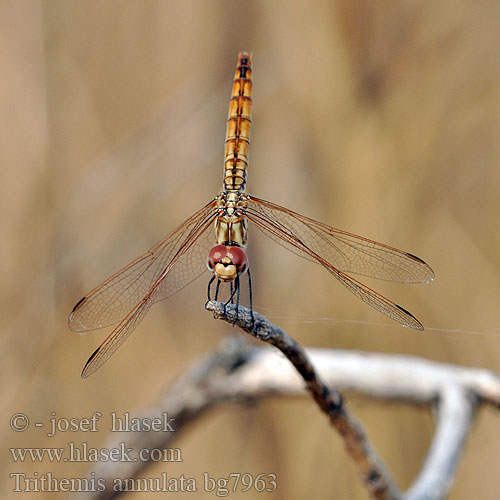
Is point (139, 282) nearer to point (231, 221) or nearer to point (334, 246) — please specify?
point (231, 221)

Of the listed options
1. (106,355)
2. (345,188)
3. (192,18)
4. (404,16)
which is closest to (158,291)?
(106,355)

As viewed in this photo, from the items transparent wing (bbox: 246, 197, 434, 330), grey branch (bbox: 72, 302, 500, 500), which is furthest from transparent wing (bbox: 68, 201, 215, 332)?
grey branch (bbox: 72, 302, 500, 500)

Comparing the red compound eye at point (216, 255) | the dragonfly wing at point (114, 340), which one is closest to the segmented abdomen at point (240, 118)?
the red compound eye at point (216, 255)

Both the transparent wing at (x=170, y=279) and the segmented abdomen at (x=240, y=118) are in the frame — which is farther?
the segmented abdomen at (x=240, y=118)

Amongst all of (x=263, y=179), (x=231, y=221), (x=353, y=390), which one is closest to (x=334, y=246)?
(x=231, y=221)

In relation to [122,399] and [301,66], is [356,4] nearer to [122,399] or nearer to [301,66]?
[301,66]

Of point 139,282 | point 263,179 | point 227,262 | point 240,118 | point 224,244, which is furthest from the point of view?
point 263,179

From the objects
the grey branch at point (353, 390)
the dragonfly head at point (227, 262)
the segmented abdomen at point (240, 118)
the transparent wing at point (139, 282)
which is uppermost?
the segmented abdomen at point (240, 118)

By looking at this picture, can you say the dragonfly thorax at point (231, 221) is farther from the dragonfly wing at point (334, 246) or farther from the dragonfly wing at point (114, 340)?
the dragonfly wing at point (114, 340)
